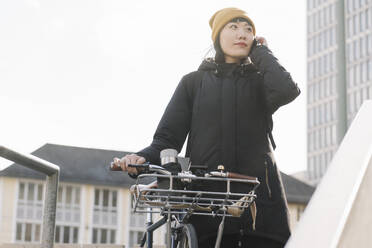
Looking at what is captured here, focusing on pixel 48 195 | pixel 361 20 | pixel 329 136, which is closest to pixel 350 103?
pixel 329 136

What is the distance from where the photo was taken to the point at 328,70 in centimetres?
9381

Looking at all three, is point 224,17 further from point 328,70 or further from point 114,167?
point 328,70

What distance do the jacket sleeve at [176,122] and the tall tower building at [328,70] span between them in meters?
85.0

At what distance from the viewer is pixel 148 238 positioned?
14.2 ft

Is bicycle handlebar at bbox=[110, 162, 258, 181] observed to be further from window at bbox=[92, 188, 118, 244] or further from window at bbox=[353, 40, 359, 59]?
window at bbox=[353, 40, 359, 59]

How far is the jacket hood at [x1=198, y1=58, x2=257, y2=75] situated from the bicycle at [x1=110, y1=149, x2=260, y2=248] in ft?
2.25

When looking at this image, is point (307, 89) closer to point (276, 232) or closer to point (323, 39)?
point (323, 39)

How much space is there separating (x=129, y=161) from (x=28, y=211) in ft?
253

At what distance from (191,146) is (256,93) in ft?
1.32

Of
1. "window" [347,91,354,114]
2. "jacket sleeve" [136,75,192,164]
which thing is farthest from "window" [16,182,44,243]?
"jacket sleeve" [136,75,192,164]

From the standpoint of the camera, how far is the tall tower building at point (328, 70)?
8975 centimetres

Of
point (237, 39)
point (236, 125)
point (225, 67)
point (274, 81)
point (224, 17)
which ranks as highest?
point (224, 17)

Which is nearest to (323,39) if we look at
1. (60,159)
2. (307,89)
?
(307,89)

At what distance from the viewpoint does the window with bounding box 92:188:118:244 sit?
79312 mm
